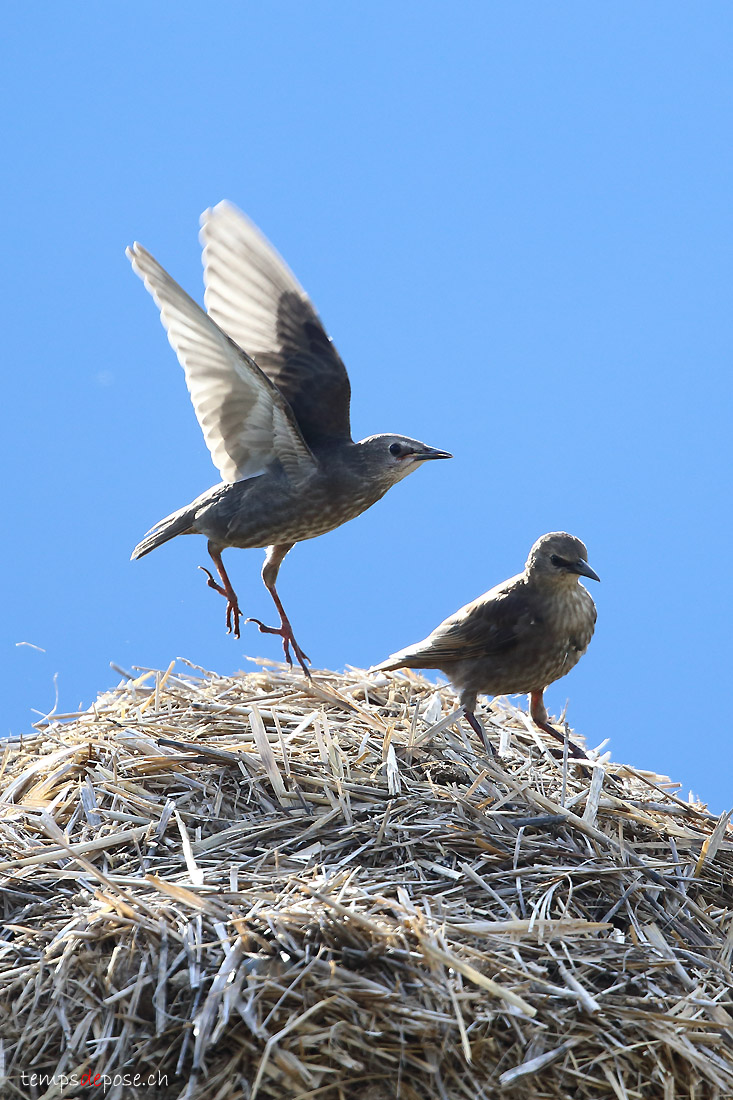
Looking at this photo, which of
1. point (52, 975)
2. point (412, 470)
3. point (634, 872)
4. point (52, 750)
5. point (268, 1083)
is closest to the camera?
point (268, 1083)

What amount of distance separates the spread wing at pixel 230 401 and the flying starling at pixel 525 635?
0.98m

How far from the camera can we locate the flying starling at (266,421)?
4652 millimetres

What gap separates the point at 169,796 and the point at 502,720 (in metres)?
1.78

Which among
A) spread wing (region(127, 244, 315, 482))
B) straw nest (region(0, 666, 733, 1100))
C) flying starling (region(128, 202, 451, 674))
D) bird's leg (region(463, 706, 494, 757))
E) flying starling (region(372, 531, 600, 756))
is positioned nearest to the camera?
straw nest (region(0, 666, 733, 1100))

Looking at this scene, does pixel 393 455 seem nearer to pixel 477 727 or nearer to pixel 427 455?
pixel 427 455

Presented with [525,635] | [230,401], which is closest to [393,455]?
[230,401]

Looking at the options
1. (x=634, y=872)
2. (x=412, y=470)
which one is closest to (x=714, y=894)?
(x=634, y=872)

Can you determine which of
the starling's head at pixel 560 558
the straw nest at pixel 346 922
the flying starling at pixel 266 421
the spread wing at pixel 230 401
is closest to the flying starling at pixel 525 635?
the starling's head at pixel 560 558

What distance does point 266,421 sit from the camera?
4734 mm

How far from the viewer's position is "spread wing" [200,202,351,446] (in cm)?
498

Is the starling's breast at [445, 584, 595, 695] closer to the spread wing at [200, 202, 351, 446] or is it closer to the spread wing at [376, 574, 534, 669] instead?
the spread wing at [376, 574, 534, 669]

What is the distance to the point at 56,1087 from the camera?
2.65 meters

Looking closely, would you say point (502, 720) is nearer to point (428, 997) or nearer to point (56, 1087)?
point (428, 997)

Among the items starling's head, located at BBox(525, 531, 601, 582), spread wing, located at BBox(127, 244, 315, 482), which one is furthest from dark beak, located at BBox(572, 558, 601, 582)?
spread wing, located at BBox(127, 244, 315, 482)
